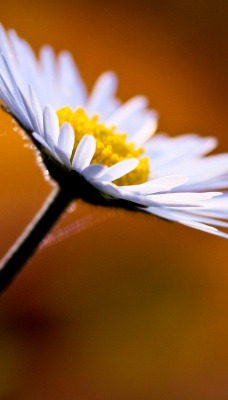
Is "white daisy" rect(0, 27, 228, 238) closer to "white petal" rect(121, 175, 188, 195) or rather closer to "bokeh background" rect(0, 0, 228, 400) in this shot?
"white petal" rect(121, 175, 188, 195)

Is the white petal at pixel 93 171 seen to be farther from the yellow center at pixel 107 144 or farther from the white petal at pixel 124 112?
the white petal at pixel 124 112

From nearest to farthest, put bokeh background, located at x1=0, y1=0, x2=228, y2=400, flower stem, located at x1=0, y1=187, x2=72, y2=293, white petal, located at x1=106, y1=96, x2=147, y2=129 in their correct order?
flower stem, located at x1=0, y1=187, x2=72, y2=293 → white petal, located at x1=106, y1=96, x2=147, y2=129 → bokeh background, located at x1=0, y1=0, x2=228, y2=400

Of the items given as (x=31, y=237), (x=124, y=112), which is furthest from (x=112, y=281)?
(x=31, y=237)

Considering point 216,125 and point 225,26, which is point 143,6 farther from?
point 216,125

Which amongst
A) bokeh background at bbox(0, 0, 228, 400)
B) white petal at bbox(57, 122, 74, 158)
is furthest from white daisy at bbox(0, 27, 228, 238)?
bokeh background at bbox(0, 0, 228, 400)

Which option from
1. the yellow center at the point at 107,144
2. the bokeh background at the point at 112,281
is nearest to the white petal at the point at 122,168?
the yellow center at the point at 107,144

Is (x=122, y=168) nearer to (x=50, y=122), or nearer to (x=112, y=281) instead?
(x=50, y=122)

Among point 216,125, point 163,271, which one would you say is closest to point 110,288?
point 163,271
